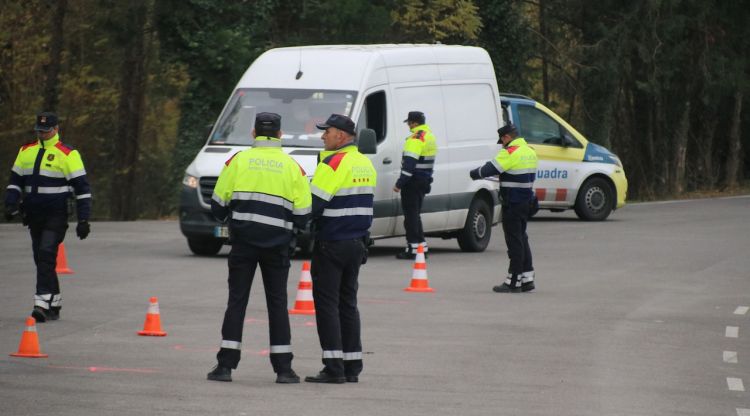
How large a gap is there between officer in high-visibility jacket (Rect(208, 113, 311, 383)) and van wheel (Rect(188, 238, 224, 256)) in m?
9.77

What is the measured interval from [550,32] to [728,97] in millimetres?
5129

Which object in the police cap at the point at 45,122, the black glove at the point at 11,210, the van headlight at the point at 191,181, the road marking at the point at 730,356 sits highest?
the police cap at the point at 45,122

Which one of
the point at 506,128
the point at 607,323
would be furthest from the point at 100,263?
the point at 607,323

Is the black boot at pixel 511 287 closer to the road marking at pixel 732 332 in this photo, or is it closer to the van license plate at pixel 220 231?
the road marking at pixel 732 332

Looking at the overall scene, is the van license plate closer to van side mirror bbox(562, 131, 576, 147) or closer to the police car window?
the police car window

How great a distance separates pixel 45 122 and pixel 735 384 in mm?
6367

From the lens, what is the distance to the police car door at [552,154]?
27312 millimetres

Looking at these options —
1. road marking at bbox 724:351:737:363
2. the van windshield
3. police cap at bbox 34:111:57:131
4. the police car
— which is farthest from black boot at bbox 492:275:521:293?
the police car

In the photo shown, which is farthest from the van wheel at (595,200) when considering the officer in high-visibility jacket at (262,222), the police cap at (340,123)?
the officer in high-visibility jacket at (262,222)

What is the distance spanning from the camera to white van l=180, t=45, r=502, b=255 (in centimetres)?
1975

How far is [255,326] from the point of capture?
1349cm

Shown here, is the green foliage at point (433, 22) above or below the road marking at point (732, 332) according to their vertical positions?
above

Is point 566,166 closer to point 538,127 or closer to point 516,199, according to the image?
point 538,127

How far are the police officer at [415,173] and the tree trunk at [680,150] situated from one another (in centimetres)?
2083
